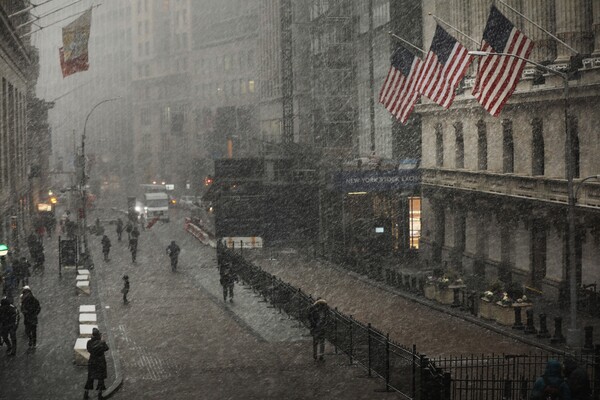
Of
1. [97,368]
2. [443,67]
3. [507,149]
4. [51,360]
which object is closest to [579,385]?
[97,368]

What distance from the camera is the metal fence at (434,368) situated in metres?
18.1

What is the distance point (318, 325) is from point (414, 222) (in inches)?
1123

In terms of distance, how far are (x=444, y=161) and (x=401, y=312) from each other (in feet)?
56.4

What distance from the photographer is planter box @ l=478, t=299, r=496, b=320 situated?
29.9 meters

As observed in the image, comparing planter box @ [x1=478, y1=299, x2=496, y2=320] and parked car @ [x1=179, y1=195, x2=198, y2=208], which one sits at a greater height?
parked car @ [x1=179, y1=195, x2=198, y2=208]

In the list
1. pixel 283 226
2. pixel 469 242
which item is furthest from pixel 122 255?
pixel 469 242

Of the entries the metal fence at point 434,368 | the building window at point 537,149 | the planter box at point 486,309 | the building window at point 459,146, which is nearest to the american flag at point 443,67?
the building window at point 537,149

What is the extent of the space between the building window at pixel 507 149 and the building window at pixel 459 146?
5.52 metres

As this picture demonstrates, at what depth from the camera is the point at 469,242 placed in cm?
4434

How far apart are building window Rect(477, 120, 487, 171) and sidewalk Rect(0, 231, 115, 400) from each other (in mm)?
17768

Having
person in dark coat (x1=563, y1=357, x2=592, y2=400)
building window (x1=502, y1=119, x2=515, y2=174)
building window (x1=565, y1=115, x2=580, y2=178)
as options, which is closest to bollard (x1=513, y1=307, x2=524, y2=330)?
building window (x1=565, y1=115, x2=580, y2=178)

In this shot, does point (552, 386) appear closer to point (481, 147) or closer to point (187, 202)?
point (481, 147)

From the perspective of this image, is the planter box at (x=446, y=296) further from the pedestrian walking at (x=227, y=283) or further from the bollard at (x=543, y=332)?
the pedestrian walking at (x=227, y=283)

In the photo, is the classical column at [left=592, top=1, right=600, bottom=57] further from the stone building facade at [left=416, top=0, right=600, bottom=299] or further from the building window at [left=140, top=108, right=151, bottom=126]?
the building window at [left=140, top=108, right=151, bottom=126]
